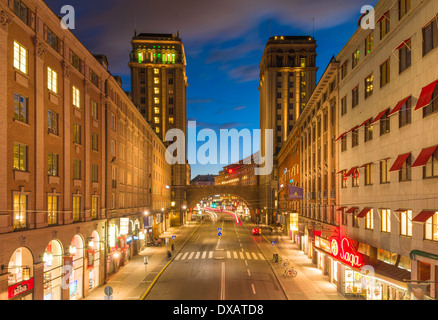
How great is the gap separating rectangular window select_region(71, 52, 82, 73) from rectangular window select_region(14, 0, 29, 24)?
6.99 metres

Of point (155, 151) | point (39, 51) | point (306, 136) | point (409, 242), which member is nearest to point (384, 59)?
point (409, 242)

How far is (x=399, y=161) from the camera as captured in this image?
1955cm

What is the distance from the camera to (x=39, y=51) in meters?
22.7

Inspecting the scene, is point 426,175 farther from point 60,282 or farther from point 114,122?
point 114,122

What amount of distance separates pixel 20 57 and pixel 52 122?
17.2ft

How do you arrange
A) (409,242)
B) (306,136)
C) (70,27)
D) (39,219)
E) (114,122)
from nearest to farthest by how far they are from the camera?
(409,242) → (39,219) → (70,27) → (114,122) → (306,136)

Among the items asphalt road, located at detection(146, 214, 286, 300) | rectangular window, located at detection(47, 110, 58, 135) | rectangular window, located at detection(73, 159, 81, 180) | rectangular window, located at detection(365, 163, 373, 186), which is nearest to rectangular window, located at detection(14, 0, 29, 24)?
rectangular window, located at detection(47, 110, 58, 135)

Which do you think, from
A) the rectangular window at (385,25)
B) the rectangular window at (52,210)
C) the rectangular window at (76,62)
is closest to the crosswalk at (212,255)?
the rectangular window at (52,210)

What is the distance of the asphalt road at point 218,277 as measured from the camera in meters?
28.8

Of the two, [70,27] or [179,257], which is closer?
[70,27]

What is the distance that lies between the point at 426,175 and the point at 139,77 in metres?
96.7

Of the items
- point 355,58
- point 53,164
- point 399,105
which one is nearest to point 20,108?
point 53,164

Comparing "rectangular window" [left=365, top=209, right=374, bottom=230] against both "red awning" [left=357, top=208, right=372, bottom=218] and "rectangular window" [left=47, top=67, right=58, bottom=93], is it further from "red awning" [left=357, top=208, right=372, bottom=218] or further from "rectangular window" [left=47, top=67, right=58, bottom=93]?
"rectangular window" [left=47, top=67, right=58, bottom=93]

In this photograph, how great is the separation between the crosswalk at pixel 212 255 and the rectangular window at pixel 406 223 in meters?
28.9
